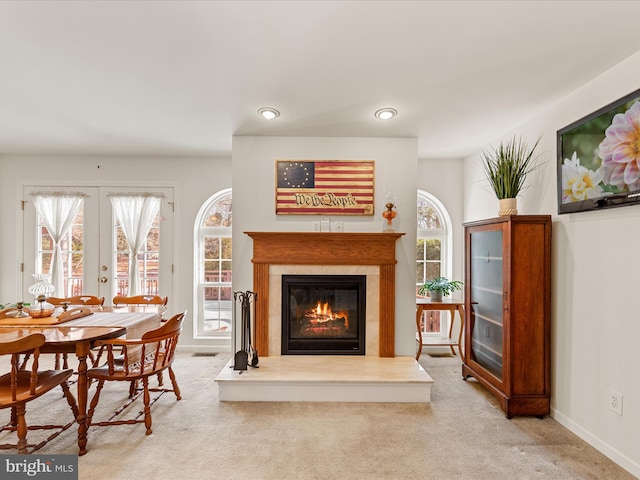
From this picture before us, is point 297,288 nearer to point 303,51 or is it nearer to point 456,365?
point 456,365

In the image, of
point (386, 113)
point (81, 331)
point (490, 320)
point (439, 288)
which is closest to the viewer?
point (81, 331)

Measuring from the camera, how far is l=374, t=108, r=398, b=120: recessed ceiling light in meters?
2.96

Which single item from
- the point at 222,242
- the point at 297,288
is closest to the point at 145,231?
the point at 222,242

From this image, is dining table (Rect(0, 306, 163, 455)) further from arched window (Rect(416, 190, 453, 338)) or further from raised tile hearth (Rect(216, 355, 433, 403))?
arched window (Rect(416, 190, 453, 338))

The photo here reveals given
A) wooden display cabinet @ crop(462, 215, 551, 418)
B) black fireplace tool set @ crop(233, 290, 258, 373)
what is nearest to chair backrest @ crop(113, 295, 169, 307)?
black fireplace tool set @ crop(233, 290, 258, 373)

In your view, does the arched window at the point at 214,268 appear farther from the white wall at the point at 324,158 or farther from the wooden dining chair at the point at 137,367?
the wooden dining chair at the point at 137,367

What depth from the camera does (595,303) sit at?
2.40 m

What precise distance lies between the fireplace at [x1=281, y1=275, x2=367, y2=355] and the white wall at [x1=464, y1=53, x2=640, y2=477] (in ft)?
5.60

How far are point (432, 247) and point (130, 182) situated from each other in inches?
159

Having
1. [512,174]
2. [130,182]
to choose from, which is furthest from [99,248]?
[512,174]

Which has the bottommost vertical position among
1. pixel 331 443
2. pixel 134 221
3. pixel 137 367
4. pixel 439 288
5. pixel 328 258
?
pixel 331 443

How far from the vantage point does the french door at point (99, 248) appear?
4562 millimetres

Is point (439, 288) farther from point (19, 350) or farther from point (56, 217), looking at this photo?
point (56, 217)

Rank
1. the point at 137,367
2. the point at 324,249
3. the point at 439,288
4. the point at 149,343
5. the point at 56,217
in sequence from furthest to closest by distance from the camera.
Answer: the point at 56,217
the point at 439,288
the point at 324,249
the point at 137,367
the point at 149,343
